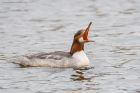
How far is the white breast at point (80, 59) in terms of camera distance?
2286 cm

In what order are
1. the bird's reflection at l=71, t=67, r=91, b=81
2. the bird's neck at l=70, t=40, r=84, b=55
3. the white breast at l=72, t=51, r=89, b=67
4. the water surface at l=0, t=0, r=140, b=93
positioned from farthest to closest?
the bird's neck at l=70, t=40, r=84, b=55
the white breast at l=72, t=51, r=89, b=67
the bird's reflection at l=71, t=67, r=91, b=81
the water surface at l=0, t=0, r=140, b=93

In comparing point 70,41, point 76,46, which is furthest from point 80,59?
point 70,41

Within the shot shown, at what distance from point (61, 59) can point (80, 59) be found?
0.56 m

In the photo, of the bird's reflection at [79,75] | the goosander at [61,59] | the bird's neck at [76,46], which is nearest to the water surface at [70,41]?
the bird's reflection at [79,75]

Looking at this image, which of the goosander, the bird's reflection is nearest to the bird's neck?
the goosander

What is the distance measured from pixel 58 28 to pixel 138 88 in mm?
9256

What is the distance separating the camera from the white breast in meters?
22.9

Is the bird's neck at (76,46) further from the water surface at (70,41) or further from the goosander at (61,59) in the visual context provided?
the water surface at (70,41)

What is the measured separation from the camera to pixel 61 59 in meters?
23.0

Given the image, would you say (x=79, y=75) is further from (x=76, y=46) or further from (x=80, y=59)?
(x=76, y=46)

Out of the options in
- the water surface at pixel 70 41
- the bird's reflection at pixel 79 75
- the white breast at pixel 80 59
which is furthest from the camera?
the white breast at pixel 80 59

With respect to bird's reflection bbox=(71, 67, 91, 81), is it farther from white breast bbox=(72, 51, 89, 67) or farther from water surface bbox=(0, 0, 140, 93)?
white breast bbox=(72, 51, 89, 67)

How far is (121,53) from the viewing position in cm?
2428

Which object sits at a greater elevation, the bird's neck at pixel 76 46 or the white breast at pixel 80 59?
the bird's neck at pixel 76 46
